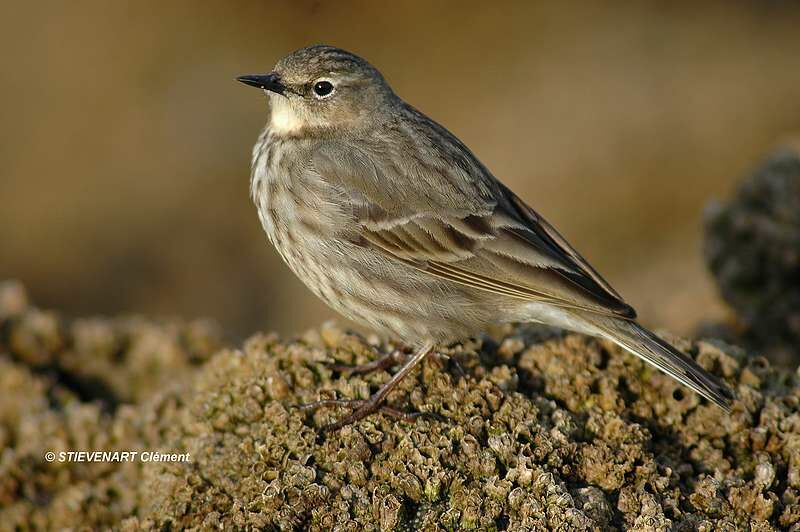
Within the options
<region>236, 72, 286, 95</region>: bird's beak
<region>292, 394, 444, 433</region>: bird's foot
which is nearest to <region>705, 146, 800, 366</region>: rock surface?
<region>292, 394, 444, 433</region>: bird's foot

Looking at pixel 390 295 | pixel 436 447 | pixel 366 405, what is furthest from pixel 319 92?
pixel 436 447

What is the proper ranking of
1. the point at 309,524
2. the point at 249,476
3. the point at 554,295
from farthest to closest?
the point at 554,295, the point at 249,476, the point at 309,524

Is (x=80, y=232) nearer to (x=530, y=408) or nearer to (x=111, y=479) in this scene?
(x=111, y=479)

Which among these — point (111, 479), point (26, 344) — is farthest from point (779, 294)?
point (26, 344)

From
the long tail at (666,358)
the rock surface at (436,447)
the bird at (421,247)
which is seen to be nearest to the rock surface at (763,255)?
the rock surface at (436,447)

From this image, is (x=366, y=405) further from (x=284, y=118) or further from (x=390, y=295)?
(x=284, y=118)

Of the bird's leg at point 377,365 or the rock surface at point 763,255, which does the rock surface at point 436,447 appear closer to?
the bird's leg at point 377,365

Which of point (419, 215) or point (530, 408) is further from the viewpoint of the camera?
point (419, 215)

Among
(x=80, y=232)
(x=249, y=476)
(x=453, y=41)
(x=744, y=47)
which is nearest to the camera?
(x=249, y=476)
